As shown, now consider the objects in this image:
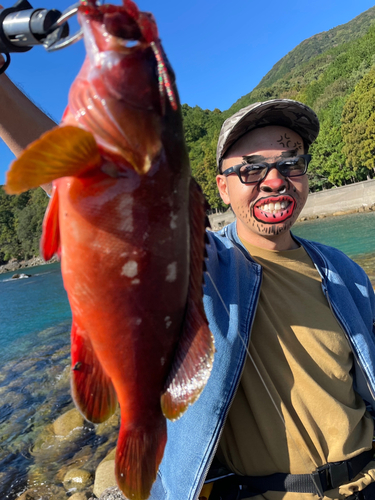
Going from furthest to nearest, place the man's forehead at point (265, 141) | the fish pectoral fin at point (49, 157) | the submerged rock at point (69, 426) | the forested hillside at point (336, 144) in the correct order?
the forested hillside at point (336, 144)
the submerged rock at point (69, 426)
the man's forehead at point (265, 141)
the fish pectoral fin at point (49, 157)

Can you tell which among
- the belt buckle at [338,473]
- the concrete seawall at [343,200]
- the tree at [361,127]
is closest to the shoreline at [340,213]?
the concrete seawall at [343,200]

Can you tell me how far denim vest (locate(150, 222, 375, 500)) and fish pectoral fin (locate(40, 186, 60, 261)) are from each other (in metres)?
0.97

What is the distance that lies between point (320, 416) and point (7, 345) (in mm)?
16165

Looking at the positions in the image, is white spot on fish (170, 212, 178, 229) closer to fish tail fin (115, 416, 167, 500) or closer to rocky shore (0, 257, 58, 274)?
fish tail fin (115, 416, 167, 500)

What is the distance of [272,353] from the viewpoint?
7.57 feet

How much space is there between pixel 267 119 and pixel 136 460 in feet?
8.09

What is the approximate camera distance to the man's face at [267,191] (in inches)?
102

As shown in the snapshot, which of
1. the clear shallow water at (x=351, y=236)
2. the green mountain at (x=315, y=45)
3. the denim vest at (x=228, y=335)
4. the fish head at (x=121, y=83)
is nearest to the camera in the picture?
the fish head at (x=121, y=83)

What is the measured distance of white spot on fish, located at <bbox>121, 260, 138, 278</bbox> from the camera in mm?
1180

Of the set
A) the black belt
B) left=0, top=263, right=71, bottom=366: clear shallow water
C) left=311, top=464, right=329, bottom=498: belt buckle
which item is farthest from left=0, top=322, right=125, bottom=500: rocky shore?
left=0, top=263, right=71, bottom=366: clear shallow water

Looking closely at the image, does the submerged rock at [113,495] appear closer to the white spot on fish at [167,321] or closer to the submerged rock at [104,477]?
the submerged rock at [104,477]

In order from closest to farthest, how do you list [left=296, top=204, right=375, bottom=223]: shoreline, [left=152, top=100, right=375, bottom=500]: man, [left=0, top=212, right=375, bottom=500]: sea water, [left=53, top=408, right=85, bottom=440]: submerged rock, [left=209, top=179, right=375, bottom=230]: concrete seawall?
[left=152, top=100, right=375, bottom=500]: man < [left=0, top=212, right=375, bottom=500]: sea water < [left=53, top=408, right=85, bottom=440]: submerged rock < [left=296, top=204, right=375, bottom=223]: shoreline < [left=209, top=179, right=375, bottom=230]: concrete seawall

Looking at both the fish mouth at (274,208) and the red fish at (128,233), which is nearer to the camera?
the red fish at (128,233)

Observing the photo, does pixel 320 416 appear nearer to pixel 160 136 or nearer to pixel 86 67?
pixel 160 136
